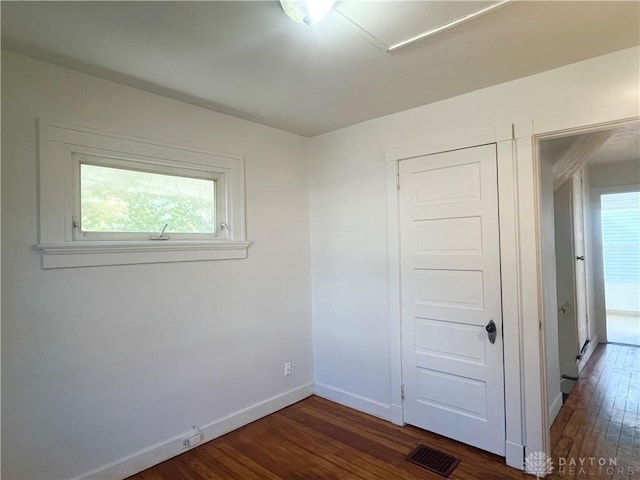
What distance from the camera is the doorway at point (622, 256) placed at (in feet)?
19.7

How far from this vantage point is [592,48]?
1901mm

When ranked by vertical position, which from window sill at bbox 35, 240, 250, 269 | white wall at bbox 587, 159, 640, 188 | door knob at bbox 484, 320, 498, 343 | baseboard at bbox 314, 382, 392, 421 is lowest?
baseboard at bbox 314, 382, 392, 421

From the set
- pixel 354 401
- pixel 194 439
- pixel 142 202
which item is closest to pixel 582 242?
pixel 354 401

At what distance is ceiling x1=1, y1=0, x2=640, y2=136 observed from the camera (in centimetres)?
154

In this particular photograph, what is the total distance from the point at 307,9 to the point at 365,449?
267cm

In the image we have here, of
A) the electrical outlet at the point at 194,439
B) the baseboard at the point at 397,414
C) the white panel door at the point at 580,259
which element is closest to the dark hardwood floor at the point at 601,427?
the white panel door at the point at 580,259

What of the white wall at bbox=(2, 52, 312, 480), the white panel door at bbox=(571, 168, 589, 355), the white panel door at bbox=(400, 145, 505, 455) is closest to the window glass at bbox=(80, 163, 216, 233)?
the white wall at bbox=(2, 52, 312, 480)

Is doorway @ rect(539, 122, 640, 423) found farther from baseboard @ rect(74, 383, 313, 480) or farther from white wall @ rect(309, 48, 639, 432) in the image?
baseboard @ rect(74, 383, 313, 480)

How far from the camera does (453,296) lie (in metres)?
2.54

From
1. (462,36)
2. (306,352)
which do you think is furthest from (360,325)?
(462,36)

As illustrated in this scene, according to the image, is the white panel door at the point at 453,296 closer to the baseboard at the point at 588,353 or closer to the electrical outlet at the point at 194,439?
the electrical outlet at the point at 194,439

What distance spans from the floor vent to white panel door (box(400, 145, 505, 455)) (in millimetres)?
222

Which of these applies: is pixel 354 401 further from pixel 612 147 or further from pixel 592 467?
pixel 612 147

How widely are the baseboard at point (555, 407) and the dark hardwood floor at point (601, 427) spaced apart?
0.13ft
